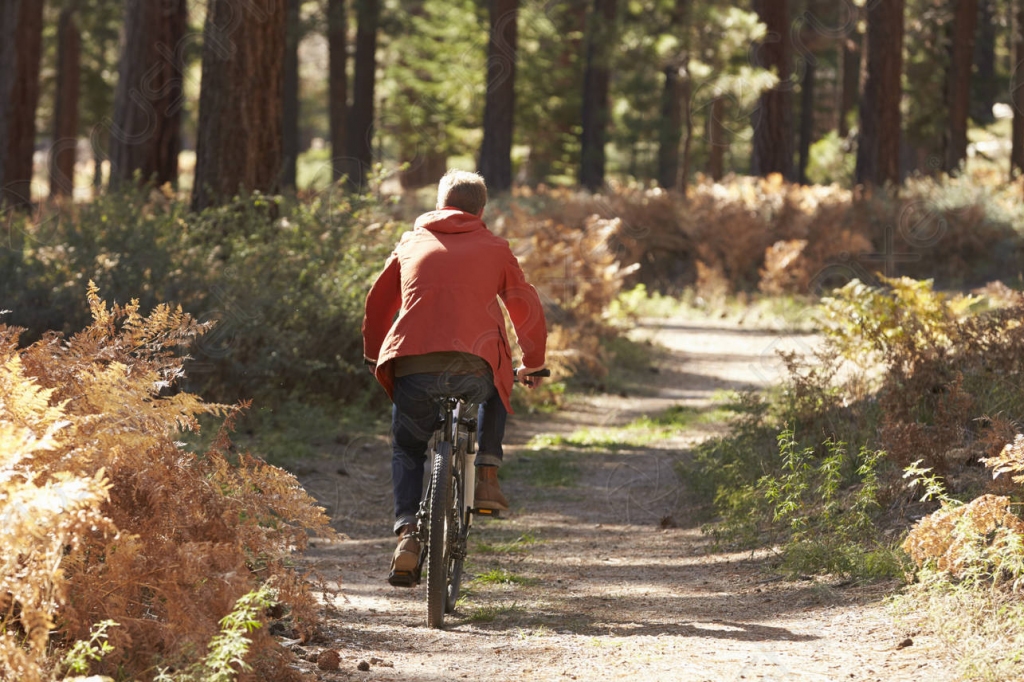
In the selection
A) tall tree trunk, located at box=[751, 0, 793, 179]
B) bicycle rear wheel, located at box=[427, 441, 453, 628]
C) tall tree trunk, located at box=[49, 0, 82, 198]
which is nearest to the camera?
bicycle rear wheel, located at box=[427, 441, 453, 628]

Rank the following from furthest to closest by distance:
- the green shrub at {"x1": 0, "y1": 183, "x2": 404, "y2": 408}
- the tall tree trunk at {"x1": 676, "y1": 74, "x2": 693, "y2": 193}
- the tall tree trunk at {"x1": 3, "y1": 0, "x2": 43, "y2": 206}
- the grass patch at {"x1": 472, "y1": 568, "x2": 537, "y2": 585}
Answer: the tall tree trunk at {"x1": 676, "y1": 74, "x2": 693, "y2": 193} < the tall tree trunk at {"x1": 3, "y1": 0, "x2": 43, "y2": 206} < the green shrub at {"x1": 0, "y1": 183, "x2": 404, "y2": 408} < the grass patch at {"x1": 472, "y1": 568, "x2": 537, "y2": 585}

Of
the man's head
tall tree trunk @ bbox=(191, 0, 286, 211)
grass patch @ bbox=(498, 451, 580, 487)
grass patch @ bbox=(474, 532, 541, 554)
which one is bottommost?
grass patch @ bbox=(474, 532, 541, 554)

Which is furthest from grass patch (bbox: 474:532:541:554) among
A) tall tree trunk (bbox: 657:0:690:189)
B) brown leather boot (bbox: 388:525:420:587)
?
tall tree trunk (bbox: 657:0:690:189)

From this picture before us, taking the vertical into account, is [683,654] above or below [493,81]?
below

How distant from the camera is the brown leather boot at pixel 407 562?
5.39 m

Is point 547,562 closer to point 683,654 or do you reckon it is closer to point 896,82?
point 683,654

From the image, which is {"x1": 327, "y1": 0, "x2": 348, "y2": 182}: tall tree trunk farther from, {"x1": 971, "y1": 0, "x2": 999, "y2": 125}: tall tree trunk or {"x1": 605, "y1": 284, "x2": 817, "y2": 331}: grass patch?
{"x1": 971, "y1": 0, "x2": 999, "y2": 125}: tall tree trunk

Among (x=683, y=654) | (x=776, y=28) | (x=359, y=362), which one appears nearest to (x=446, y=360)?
(x=683, y=654)

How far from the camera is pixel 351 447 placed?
9.62 metres

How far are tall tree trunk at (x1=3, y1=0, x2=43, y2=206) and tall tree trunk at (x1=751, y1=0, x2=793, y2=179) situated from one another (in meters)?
12.4

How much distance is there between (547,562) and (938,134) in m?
31.3

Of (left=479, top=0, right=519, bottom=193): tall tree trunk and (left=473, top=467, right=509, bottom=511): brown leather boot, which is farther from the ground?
(left=479, top=0, right=519, bottom=193): tall tree trunk

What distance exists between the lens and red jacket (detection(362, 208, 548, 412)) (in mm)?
5301

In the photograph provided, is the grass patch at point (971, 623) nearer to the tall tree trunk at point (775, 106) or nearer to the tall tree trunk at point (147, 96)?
the tall tree trunk at point (147, 96)
